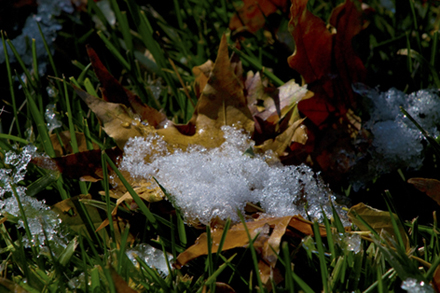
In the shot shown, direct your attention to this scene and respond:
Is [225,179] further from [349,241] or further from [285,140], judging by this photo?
[349,241]

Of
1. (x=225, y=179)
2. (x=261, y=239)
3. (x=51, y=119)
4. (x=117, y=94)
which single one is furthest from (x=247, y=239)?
(x=51, y=119)

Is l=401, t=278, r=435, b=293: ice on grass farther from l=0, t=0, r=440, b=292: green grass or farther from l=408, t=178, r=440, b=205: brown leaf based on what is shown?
l=408, t=178, r=440, b=205: brown leaf

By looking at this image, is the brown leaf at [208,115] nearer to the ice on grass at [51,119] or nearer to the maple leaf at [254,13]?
the ice on grass at [51,119]

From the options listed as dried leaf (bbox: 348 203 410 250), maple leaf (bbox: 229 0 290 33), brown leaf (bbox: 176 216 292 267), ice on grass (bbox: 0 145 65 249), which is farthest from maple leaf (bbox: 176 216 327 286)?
maple leaf (bbox: 229 0 290 33)

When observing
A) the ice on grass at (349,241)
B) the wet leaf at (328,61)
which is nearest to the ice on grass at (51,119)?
the wet leaf at (328,61)

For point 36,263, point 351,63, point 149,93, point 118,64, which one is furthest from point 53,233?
point 351,63

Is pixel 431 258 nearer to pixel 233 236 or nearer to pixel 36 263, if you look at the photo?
pixel 233 236
